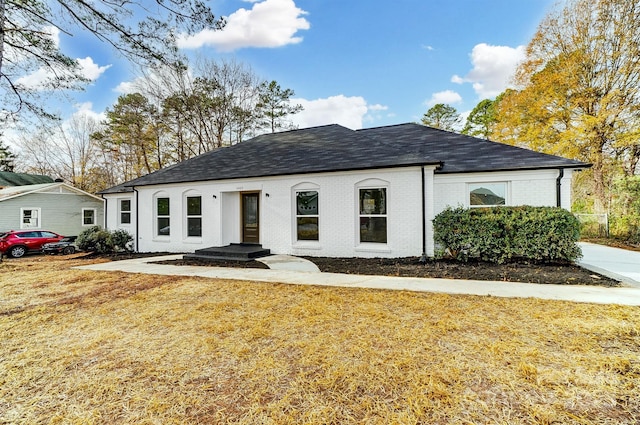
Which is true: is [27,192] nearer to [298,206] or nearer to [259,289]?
[298,206]

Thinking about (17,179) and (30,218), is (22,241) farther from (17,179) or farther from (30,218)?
(17,179)

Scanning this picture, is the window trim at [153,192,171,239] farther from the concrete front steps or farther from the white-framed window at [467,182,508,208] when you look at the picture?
the white-framed window at [467,182,508,208]

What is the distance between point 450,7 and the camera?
12203mm

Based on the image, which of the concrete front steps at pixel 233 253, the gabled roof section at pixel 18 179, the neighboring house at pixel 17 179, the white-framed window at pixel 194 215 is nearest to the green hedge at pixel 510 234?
the concrete front steps at pixel 233 253

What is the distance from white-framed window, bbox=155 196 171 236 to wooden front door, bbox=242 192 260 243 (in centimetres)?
360

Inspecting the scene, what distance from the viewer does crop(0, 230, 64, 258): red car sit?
14.8m

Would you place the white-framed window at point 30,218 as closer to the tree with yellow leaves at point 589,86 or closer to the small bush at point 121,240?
the small bush at point 121,240

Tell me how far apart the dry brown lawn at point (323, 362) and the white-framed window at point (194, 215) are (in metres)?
7.15

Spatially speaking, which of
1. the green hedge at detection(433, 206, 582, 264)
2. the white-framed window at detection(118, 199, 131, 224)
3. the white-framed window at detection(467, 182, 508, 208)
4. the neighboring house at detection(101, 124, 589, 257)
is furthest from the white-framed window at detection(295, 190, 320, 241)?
the white-framed window at detection(118, 199, 131, 224)

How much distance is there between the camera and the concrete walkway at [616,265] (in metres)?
6.23

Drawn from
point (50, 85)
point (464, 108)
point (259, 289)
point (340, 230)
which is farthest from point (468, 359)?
point (464, 108)

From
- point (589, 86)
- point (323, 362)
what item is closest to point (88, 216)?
point (323, 362)

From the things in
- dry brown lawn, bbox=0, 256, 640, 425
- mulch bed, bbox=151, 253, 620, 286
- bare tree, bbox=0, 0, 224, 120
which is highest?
bare tree, bbox=0, 0, 224, 120

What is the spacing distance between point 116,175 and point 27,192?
476 inches
